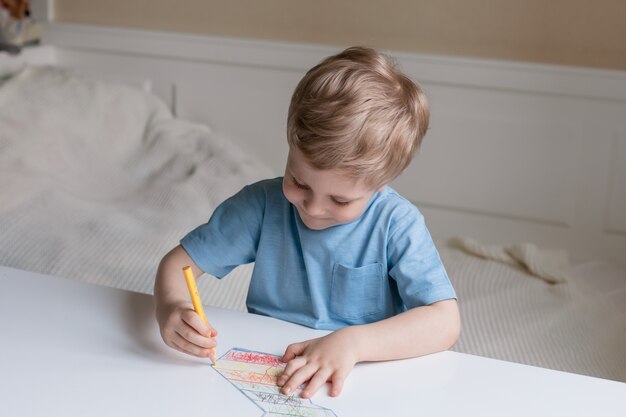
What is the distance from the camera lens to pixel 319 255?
3.81 feet

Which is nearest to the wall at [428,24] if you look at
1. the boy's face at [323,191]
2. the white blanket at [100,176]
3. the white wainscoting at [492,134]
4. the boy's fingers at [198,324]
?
the white wainscoting at [492,134]

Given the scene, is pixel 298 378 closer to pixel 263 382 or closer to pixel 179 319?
pixel 263 382

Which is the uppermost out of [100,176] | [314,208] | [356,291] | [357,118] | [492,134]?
[357,118]

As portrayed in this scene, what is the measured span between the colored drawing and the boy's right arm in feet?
0.10

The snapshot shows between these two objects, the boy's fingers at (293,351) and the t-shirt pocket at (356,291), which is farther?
the t-shirt pocket at (356,291)

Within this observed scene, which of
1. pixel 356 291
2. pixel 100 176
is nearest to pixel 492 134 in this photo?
pixel 100 176

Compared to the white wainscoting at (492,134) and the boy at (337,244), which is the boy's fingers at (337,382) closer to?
the boy at (337,244)

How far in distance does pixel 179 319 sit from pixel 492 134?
1.64 m

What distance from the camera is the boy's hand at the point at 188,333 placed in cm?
94

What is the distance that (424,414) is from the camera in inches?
33.3

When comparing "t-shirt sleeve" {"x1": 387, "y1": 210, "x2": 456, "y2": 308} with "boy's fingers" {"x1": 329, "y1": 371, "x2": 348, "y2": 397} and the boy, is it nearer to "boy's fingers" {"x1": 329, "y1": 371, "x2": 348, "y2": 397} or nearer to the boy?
the boy

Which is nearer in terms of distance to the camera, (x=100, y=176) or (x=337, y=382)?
(x=337, y=382)

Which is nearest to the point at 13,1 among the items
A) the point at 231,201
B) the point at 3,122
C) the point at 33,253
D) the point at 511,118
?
the point at 3,122

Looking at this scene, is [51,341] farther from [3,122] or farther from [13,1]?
[13,1]
